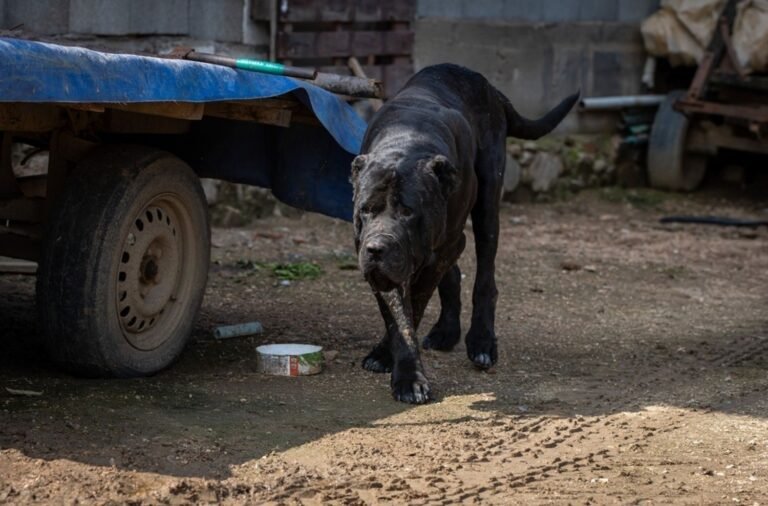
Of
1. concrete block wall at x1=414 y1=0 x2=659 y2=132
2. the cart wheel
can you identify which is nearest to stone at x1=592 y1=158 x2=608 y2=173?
concrete block wall at x1=414 y1=0 x2=659 y2=132

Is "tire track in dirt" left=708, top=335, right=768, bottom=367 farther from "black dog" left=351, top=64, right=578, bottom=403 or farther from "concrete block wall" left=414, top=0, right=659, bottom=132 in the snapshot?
"concrete block wall" left=414, top=0, right=659, bottom=132

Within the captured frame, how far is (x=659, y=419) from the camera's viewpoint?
548 centimetres

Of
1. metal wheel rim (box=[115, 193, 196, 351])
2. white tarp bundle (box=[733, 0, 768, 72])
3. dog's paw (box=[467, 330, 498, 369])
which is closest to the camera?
metal wheel rim (box=[115, 193, 196, 351])

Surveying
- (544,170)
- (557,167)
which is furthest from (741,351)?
(557,167)

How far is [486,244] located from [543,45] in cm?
611

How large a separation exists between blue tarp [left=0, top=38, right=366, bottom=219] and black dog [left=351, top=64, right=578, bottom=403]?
0.47m

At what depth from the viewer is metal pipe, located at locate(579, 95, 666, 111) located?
12750 millimetres

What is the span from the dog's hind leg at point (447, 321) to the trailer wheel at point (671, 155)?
6.22m

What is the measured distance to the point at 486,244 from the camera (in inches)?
264

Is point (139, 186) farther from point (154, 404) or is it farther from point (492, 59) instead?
point (492, 59)

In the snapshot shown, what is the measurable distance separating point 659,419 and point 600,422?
274 millimetres

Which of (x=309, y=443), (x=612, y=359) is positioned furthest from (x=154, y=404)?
(x=612, y=359)

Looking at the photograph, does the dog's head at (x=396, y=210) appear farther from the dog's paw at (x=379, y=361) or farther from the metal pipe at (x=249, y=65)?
the dog's paw at (x=379, y=361)

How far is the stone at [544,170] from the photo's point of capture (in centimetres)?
1237
